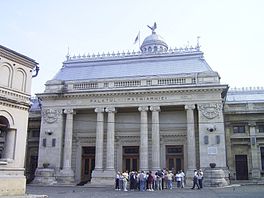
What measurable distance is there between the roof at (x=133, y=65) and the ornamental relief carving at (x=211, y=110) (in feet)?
16.0

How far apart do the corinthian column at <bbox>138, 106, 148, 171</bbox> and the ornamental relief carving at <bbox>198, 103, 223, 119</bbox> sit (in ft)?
20.6

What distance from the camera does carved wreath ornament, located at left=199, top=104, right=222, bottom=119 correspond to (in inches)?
1457

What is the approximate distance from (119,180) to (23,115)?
1345 cm

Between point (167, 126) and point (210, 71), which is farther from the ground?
point (210, 71)

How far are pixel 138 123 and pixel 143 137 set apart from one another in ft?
8.88

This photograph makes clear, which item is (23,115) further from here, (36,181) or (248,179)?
(248,179)

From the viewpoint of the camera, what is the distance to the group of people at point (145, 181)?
3106cm

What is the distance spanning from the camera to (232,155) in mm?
41594

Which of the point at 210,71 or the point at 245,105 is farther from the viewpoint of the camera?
the point at 245,105

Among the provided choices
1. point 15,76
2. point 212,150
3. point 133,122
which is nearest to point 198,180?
point 212,150

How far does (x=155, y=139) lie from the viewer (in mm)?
37875

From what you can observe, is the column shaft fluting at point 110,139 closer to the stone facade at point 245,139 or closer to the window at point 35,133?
Result: the window at point 35,133

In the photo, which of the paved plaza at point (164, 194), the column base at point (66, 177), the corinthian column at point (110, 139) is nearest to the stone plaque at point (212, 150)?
the paved plaza at point (164, 194)

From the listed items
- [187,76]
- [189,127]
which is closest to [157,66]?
[187,76]
